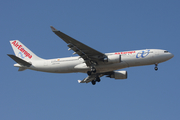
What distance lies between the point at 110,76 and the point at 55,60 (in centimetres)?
998

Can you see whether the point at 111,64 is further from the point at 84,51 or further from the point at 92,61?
the point at 84,51

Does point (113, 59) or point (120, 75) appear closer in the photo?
point (113, 59)

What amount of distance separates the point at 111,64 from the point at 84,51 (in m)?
4.38

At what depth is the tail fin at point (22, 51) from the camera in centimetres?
4414

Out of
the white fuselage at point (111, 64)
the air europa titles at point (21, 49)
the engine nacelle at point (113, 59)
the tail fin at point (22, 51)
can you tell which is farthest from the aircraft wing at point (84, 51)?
the air europa titles at point (21, 49)

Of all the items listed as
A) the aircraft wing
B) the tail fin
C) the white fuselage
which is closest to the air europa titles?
the tail fin

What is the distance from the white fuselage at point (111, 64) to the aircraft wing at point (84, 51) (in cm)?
117

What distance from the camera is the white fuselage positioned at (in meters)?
38.8

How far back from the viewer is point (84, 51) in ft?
125

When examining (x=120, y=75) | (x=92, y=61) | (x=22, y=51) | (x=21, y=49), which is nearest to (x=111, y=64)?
(x=92, y=61)

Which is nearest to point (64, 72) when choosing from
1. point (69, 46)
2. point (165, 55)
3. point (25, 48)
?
point (69, 46)

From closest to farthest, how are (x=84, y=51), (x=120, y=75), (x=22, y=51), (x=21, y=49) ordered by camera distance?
(x=84, y=51)
(x=120, y=75)
(x=22, y=51)
(x=21, y=49)

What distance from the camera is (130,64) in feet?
127

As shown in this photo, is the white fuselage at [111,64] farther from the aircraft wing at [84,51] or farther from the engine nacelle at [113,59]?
the aircraft wing at [84,51]
